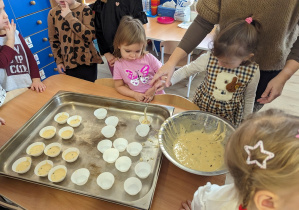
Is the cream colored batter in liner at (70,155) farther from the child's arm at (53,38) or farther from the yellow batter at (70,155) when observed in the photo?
the child's arm at (53,38)

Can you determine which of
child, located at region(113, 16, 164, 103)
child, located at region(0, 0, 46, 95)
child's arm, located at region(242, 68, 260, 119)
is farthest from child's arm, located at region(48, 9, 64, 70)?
child's arm, located at region(242, 68, 260, 119)

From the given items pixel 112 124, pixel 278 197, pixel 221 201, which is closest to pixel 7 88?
pixel 112 124

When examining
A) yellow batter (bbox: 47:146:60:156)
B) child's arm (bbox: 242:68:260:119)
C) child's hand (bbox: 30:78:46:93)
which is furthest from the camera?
child's hand (bbox: 30:78:46:93)

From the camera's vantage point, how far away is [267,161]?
0.49 metres

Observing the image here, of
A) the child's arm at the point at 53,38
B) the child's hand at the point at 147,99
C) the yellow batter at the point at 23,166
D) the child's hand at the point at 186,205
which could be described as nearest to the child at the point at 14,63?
the child's arm at the point at 53,38

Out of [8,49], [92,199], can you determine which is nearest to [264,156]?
[92,199]

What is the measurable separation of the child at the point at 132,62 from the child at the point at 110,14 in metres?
0.26

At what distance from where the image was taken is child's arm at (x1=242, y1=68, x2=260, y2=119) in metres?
1.19

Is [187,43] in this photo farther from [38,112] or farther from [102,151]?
[38,112]

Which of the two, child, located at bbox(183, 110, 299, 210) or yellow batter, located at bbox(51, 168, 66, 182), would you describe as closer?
child, located at bbox(183, 110, 299, 210)

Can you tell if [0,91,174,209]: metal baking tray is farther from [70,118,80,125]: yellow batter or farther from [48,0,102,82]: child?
[48,0,102,82]: child

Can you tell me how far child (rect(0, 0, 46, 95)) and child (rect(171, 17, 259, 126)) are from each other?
1113mm

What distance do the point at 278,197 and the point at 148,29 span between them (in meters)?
2.59

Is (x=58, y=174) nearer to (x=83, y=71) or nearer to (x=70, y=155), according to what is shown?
(x=70, y=155)
